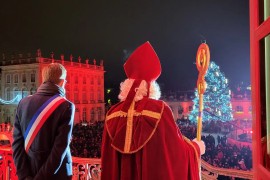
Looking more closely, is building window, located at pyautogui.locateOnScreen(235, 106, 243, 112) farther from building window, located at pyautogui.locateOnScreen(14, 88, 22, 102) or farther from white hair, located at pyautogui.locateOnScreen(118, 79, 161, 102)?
white hair, located at pyautogui.locateOnScreen(118, 79, 161, 102)

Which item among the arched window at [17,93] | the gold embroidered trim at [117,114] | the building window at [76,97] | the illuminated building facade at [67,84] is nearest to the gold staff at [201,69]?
the gold embroidered trim at [117,114]

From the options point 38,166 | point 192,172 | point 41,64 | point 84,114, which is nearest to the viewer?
point 192,172

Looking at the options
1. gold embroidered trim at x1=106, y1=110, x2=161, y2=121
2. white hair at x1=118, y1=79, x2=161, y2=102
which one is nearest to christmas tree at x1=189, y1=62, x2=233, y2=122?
white hair at x1=118, y1=79, x2=161, y2=102

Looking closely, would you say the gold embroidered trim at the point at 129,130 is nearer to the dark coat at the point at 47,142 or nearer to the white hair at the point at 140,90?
the white hair at the point at 140,90

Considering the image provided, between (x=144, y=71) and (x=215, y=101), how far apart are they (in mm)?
30568

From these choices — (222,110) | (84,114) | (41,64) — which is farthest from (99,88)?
(222,110)

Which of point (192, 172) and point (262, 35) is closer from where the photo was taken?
point (262, 35)

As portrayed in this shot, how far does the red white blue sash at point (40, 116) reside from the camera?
286 centimetres

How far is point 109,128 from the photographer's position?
9.11ft

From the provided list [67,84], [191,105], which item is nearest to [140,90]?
[191,105]

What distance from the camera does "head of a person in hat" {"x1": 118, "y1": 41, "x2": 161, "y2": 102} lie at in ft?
9.09

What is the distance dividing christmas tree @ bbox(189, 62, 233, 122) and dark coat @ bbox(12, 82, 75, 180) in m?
28.9

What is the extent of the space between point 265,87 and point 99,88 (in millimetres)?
67210

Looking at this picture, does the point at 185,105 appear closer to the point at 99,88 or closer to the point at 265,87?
the point at 99,88
